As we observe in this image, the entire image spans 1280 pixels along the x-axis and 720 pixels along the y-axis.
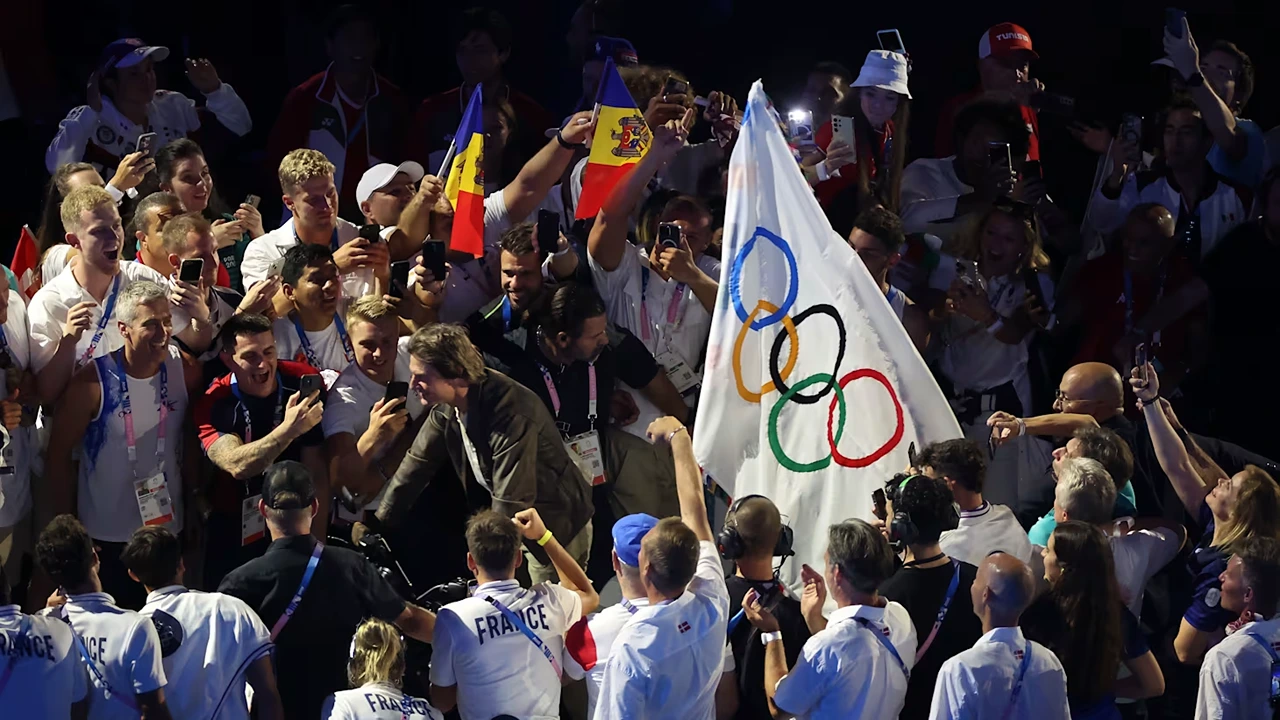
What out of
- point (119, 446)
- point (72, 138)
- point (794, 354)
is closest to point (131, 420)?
point (119, 446)

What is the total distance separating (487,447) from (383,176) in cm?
169

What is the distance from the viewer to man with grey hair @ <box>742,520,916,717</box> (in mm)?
5070

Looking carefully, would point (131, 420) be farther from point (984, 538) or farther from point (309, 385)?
point (984, 538)

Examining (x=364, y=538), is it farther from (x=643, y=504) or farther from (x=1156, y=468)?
(x=1156, y=468)

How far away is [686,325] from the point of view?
273 inches

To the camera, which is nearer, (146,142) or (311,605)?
(311,605)

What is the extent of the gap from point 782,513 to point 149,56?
12.3ft

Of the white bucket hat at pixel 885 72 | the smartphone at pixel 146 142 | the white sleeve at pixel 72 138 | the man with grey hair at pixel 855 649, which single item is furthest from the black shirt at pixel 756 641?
the white sleeve at pixel 72 138

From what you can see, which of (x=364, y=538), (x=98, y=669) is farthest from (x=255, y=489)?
(x=98, y=669)

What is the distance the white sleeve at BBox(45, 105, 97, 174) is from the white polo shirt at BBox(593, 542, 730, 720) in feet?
13.0

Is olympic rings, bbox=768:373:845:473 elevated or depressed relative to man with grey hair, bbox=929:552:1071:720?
elevated

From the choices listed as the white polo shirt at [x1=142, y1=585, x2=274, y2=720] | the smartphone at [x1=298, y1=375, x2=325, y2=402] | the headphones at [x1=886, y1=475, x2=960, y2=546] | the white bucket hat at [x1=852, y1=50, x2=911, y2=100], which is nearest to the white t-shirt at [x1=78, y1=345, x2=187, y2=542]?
the smartphone at [x1=298, y1=375, x2=325, y2=402]

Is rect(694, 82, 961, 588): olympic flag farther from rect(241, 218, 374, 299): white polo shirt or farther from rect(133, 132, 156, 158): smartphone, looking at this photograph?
rect(133, 132, 156, 158): smartphone

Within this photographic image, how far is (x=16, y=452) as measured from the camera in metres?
6.20
